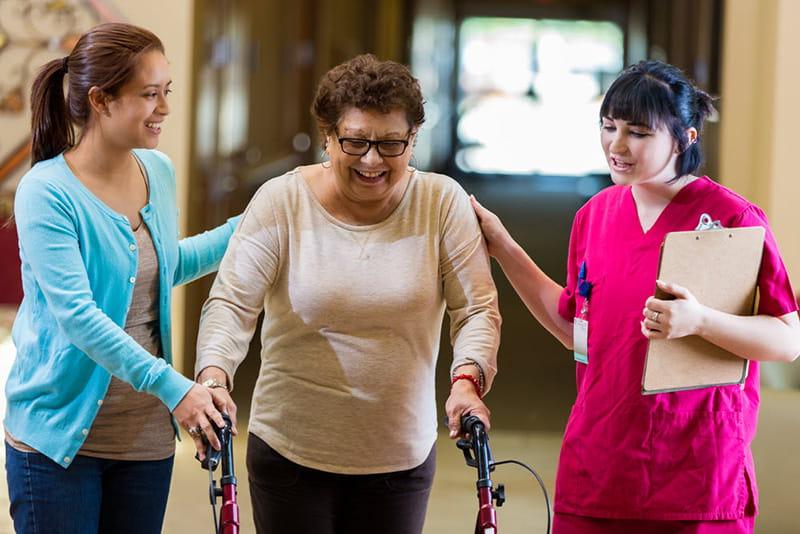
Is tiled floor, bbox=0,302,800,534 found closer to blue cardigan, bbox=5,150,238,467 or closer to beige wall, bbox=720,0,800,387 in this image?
beige wall, bbox=720,0,800,387

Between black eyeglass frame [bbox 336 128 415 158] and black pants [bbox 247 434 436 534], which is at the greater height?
black eyeglass frame [bbox 336 128 415 158]

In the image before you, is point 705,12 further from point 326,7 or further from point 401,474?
point 401,474

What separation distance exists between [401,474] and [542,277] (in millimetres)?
490

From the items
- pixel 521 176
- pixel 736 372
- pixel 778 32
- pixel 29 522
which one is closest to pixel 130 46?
pixel 29 522

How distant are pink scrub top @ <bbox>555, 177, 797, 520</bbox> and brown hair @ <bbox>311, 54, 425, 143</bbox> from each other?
44 cm

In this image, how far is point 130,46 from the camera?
1.94 m

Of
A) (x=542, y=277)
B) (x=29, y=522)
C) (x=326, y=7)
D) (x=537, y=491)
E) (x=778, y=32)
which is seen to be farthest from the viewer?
(x=326, y=7)

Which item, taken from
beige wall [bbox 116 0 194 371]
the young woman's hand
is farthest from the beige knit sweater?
beige wall [bbox 116 0 194 371]

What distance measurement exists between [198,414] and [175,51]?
11.4ft

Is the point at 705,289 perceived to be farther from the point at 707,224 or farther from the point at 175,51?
the point at 175,51

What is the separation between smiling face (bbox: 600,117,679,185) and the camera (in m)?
1.89

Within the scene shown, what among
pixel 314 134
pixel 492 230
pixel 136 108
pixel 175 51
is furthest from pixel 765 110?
pixel 314 134

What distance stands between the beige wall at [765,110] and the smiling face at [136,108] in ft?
13.0

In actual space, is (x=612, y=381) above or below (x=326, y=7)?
below
